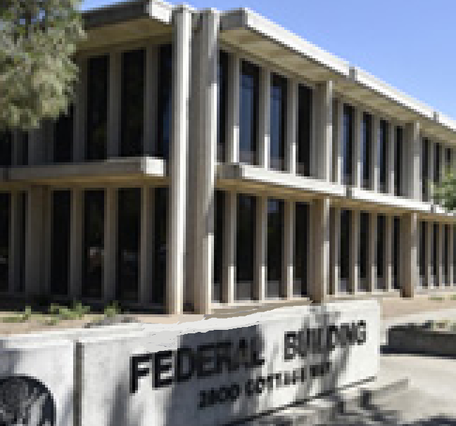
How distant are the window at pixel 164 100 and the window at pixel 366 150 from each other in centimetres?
1130

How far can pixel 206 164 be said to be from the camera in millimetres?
19641

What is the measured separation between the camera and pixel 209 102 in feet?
65.1

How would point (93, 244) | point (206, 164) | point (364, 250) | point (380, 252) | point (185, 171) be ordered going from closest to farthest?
point (206, 164)
point (185, 171)
point (93, 244)
point (364, 250)
point (380, 252)

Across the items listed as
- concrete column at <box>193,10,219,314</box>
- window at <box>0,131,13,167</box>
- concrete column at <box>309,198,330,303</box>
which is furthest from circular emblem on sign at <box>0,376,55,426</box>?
window at <box>0,131,13,167</box>

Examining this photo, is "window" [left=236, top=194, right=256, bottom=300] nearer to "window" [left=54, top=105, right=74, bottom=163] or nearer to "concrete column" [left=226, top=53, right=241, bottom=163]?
"concrete column" [left=226, top=53, right=241, bottom=163]

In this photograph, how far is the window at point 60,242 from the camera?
2275cm

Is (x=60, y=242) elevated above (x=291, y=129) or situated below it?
below

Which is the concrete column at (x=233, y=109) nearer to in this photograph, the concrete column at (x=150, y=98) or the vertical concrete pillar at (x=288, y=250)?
the concrete column at (x=150, y=98)

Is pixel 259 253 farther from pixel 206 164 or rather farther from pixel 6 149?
pixel 6 149

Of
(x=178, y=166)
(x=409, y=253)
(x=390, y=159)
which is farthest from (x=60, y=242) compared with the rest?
(x=409, y=253)

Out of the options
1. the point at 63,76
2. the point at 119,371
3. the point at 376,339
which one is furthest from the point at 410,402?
the point at 63,76

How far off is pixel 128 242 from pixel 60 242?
292 centimetres

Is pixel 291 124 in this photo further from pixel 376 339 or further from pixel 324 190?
pixel 376 339

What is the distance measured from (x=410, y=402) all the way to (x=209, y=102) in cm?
→ 1209
